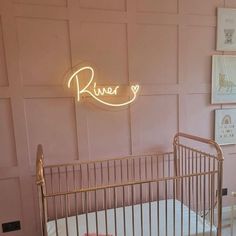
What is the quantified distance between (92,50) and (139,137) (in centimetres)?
94

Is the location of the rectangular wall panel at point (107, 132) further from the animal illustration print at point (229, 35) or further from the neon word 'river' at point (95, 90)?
the animal illustration print at point (229, 35)

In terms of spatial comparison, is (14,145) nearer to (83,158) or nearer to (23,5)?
(83,158)

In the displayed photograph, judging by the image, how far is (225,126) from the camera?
2537mm

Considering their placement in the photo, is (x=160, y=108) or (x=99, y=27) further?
(x=160, y=108)

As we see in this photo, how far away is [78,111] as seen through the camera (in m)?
2.13

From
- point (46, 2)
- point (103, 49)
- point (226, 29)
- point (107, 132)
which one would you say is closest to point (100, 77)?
point (103, 49)

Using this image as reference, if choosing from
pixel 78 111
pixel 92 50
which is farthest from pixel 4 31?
pixel 78 111

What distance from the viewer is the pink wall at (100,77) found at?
197 cm

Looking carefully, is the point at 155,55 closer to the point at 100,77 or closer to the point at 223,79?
the point at 100,77

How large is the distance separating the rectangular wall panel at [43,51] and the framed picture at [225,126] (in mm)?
1643

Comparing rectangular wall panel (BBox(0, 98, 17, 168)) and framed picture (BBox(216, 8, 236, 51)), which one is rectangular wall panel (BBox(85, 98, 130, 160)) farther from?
framed picture (BBox(216, 8, 236, 51))

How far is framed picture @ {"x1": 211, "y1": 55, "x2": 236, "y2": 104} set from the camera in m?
2.44

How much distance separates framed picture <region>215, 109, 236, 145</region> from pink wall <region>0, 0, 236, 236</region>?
0.08 meters

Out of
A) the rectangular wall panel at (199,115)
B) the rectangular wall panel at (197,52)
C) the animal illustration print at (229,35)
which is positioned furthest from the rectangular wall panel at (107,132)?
the animal illustration print at (229,35)
